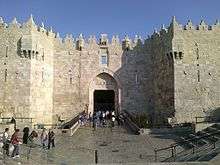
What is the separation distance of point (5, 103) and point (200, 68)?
15.2 meters

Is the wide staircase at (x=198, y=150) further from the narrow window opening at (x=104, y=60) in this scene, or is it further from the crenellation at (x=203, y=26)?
the narrow window opening at (x=104, y=60)

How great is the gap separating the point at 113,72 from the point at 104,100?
261 inches

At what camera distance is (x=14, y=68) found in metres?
28.1

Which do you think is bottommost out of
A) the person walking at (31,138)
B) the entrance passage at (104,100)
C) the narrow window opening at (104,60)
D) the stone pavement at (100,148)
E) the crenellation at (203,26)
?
the stone pavement at (100,148)

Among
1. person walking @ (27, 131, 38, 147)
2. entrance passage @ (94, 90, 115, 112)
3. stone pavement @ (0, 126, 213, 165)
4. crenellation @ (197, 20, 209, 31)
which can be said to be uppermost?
crenellation @ (197, 20, 209, 31)

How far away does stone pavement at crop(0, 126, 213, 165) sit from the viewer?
1656cm

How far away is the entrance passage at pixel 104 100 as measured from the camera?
37412 mm

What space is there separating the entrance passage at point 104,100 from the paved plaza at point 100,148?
10.3 m

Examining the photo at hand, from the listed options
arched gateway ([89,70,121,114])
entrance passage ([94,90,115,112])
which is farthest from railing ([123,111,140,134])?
entrance passage ([94,90,115,112])

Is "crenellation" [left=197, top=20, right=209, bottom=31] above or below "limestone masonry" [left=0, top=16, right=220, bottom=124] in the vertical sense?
above

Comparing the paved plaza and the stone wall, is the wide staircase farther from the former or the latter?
the stone wall

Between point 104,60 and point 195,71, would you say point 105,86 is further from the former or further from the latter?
point 195,71

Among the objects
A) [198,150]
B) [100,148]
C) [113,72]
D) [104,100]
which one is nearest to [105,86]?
[113,72]

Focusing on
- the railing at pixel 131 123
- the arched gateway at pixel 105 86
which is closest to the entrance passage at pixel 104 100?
the arched gateway at pixel 105 86
